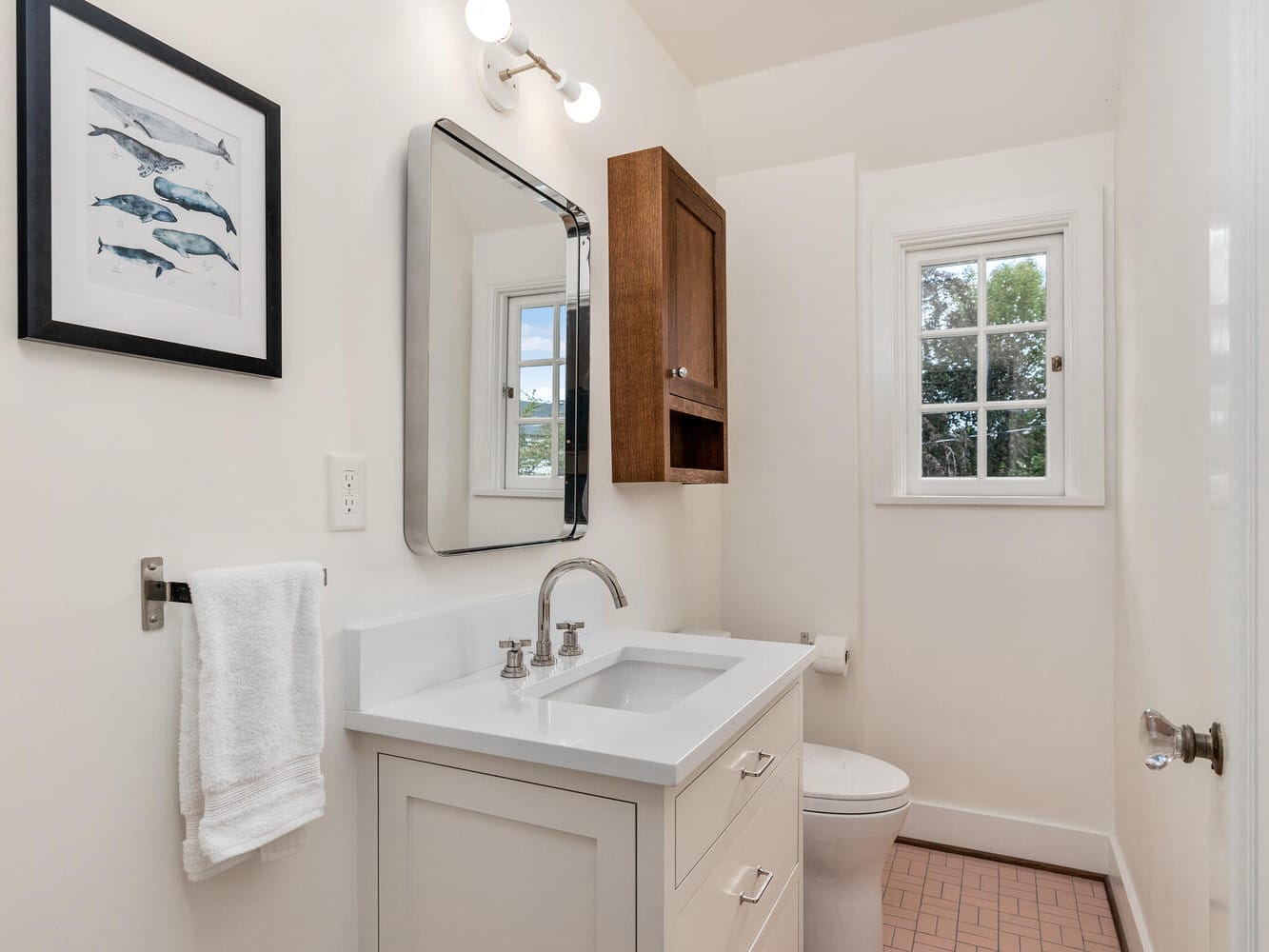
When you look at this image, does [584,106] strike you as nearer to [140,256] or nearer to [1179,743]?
[140,256]

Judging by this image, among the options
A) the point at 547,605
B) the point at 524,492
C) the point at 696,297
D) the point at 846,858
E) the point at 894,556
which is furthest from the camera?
the point at 894,556

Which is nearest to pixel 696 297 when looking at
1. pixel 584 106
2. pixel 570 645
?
Result: pixel 584 106

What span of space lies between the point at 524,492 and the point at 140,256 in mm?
797

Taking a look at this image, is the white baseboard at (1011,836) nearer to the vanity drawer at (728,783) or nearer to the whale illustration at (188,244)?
the vanity drawer at (728,783)

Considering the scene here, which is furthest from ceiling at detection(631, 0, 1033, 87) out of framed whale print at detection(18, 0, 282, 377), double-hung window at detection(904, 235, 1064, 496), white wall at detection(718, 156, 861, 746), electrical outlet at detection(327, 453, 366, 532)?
electrical outlet at detection(327, 453, 366, 532)

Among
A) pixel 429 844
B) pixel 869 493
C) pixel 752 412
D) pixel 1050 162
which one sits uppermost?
pixel 1050 162

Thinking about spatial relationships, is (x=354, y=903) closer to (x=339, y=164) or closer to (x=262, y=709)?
(x=262, y=709)

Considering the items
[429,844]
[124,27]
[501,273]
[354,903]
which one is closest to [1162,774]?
[429,844]

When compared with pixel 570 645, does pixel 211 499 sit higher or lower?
higher

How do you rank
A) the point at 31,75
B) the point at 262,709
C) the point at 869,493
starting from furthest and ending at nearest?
the point at 869,493 → the point at 262,709 → the point at 31,75

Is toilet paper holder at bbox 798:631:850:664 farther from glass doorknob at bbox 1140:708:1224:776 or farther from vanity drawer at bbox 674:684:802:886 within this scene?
glass doorknob at bbox 1140:708:1224:776

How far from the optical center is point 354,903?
115 centimetres

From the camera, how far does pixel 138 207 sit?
0.87 meters

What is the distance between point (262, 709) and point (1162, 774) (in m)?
1.65
